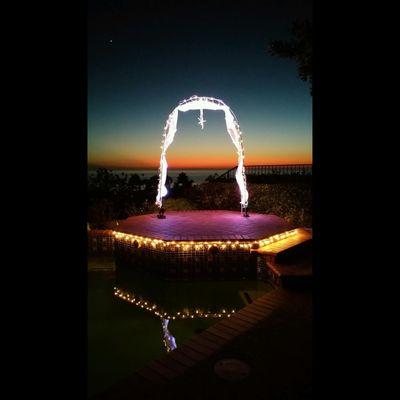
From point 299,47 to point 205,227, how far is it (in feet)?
16.9

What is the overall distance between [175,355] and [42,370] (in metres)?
3.23

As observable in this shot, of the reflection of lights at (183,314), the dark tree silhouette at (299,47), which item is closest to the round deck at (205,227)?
→ the reflection of lights at (183,314)

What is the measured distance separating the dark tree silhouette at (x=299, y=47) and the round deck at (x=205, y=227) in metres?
3.92

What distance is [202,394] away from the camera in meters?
3.21

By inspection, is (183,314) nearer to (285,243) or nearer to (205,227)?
(205,227)

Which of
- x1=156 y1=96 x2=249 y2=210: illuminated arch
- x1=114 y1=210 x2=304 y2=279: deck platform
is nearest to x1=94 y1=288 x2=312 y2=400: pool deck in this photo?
x1=114 y1=210 x2=304 y2=279: deck platform

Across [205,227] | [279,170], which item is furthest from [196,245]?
[279,170]

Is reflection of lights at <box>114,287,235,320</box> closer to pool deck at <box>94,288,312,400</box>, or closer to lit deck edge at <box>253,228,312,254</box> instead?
pool deck at <box>94,288,312,400</box>

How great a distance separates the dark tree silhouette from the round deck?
3.92 metres

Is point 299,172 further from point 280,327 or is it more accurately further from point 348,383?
point 348,383

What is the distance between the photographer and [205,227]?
8.90 meters

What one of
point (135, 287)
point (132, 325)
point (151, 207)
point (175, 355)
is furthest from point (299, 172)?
point (175, 355)

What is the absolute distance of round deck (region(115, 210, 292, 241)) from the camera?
7.72 meters

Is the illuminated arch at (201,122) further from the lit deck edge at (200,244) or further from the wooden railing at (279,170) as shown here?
the wooden railing at (279,170)
